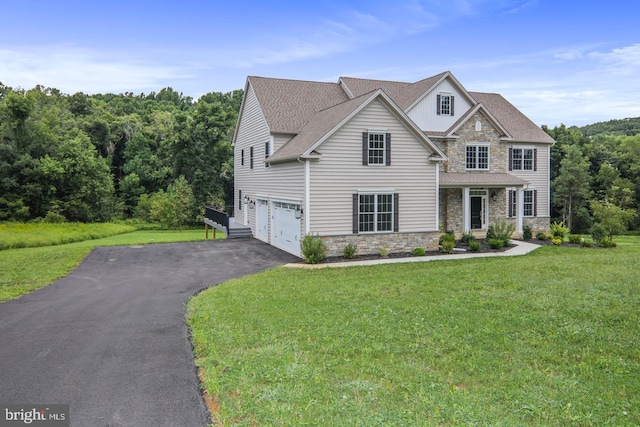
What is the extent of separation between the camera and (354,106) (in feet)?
60.3

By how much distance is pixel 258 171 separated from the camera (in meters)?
24.1

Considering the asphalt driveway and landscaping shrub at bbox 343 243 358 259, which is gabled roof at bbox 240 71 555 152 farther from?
the asphalt driveway

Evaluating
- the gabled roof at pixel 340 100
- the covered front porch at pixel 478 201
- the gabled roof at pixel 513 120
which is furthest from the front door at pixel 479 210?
the gabled roof at pixel 513 120

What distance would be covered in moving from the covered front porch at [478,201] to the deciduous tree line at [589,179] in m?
16.9

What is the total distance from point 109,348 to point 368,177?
12.8 meters

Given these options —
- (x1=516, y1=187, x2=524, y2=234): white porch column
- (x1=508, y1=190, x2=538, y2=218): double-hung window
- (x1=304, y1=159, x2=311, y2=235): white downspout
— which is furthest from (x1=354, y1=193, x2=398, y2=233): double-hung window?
(x1=508, y1=190, x2=538, y2=218): double-hung window

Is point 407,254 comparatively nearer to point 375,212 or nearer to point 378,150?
point 375,212

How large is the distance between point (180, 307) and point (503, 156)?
2036 cm

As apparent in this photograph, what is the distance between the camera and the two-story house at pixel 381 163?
18.1m

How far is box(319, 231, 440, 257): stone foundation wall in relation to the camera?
18.0 metres

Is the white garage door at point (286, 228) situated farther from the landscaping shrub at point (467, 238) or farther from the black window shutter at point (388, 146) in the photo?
the landscaping shrub at point (467, 238)

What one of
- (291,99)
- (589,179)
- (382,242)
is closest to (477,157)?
(382,242)

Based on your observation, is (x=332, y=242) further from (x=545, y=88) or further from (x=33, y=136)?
(x=33, y=136)

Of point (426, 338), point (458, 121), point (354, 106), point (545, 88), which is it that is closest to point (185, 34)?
point (354, 106)
